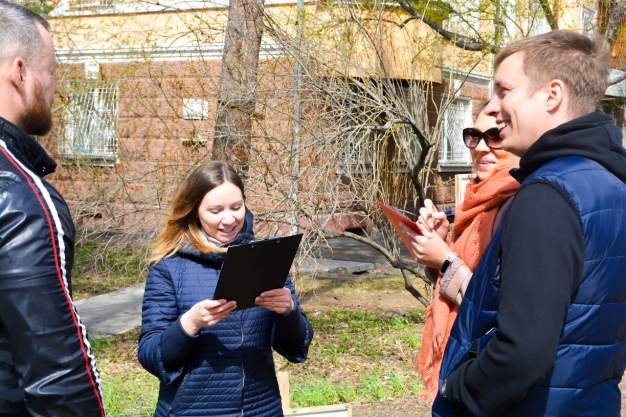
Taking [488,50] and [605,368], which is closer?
[605,368]

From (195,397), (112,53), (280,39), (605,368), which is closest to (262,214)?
(280,39)

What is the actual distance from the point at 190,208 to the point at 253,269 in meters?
0.61

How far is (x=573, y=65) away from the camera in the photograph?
82.4 inches

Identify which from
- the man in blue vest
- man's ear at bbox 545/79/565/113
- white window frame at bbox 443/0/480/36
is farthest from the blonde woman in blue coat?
white window frame at bbox 443/0/480/36

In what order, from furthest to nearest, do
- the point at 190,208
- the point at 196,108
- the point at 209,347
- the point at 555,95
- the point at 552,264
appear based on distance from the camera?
the point at 196,108 → the point at 190,208 → the point at 209,347 → the point at 555,95 → the point at 552,264

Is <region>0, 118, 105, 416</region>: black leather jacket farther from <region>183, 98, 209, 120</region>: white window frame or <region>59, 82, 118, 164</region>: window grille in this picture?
<region>59, 82, 118, 164</region>: window grille

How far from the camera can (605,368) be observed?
6.64ft

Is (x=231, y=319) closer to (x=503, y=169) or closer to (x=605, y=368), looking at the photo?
(x=503, y=169)

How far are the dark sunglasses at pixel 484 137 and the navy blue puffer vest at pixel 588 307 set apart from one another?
2.72ft

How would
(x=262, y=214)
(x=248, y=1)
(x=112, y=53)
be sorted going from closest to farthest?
(x=262, y=214), (x=248, y=1), (x=112, y=53)

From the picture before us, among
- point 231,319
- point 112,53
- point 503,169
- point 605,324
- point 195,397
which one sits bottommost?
point 195,397

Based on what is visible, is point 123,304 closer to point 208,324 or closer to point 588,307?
point 208,324

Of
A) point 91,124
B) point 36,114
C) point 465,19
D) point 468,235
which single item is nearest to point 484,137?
point 468,235

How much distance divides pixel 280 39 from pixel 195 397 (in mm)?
4322
